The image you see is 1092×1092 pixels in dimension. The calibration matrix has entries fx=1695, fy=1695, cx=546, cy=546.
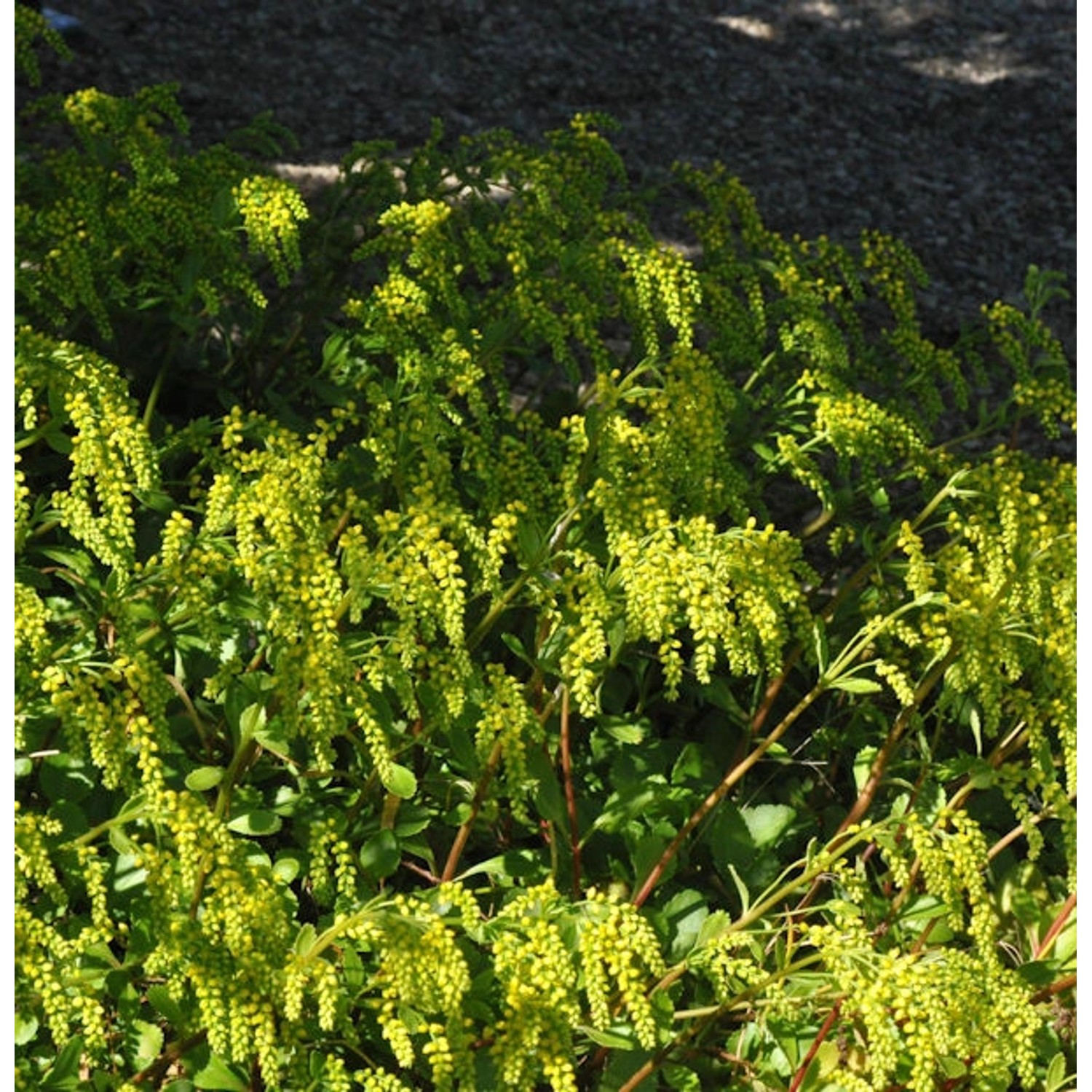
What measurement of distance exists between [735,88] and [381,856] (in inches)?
218

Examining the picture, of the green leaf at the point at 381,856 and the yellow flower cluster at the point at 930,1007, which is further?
the green leaf at the point at 381,856

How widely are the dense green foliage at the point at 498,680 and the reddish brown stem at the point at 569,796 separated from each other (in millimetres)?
12

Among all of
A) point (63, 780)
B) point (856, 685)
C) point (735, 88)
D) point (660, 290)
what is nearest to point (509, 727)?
point (856, 685)

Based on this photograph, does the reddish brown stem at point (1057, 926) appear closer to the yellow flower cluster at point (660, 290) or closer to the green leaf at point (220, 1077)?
the yellow flower cluster at point (660, 290)

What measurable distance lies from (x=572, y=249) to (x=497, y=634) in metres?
0.88

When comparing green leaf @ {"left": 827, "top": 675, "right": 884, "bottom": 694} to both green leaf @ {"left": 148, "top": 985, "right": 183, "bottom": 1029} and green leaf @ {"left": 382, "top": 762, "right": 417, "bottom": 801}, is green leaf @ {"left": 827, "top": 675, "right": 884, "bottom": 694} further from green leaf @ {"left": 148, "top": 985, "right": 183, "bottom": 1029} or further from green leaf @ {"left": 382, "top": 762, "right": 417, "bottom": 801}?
green leaf @ {"left": 148, "top": 985, "right": 183, "bottom": 1029}

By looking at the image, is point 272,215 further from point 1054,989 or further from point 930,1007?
point 1054,989

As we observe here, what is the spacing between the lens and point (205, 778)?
3059 millimetres

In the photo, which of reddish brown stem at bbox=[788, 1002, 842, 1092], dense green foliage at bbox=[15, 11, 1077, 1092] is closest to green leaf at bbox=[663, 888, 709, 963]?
dense green foliage at bbox=[15, 11, 1077, 1092]

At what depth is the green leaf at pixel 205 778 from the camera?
10.0 feet

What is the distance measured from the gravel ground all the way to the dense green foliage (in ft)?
9.00

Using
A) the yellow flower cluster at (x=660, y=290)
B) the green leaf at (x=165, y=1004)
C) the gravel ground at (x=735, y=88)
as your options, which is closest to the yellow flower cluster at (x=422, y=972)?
the green leaf at (x=165, y=1004)

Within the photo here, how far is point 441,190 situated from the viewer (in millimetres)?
4086

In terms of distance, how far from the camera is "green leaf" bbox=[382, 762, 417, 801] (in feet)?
9.96
